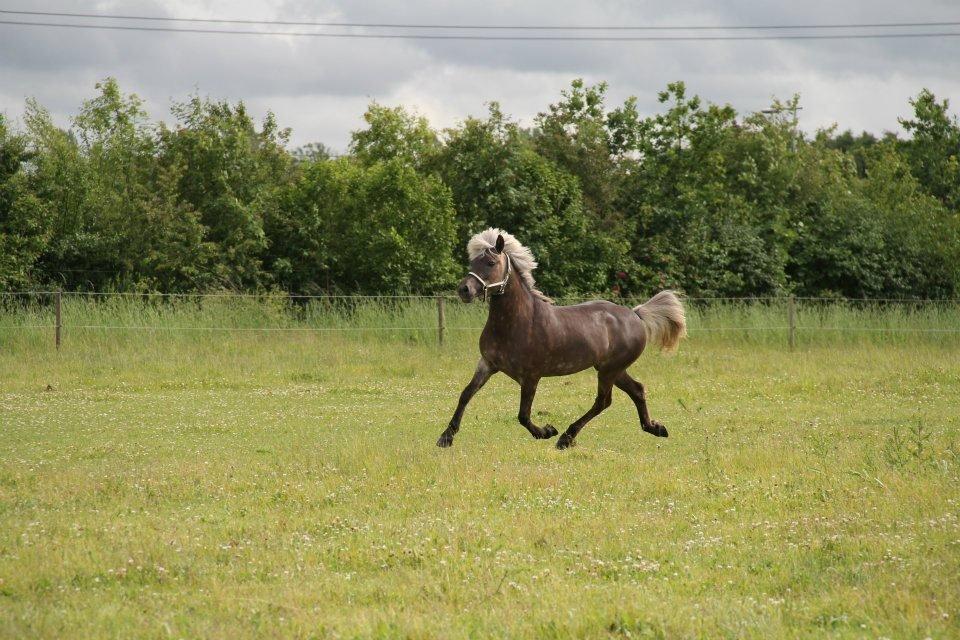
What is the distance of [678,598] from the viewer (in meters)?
5.84

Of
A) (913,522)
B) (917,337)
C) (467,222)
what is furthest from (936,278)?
(913,522)

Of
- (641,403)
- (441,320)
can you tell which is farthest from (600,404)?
(441,320)

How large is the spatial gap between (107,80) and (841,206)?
2412cm

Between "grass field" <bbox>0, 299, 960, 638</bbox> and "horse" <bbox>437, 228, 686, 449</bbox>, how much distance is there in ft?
1.55

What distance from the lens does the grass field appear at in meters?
5.57

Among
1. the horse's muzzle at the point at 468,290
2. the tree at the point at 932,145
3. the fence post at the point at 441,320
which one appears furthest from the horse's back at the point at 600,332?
the tree at the point at 932,145

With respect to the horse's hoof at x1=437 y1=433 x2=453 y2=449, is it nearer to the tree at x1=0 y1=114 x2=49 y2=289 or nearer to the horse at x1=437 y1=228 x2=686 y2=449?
the horse at x1=437 y1=228 x2=686 y2=449

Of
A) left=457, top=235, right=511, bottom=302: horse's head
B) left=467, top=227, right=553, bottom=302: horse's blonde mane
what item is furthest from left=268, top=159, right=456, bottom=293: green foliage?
left=457, top=235, right=511, bottom=302: horse's head

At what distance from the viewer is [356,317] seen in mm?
24203

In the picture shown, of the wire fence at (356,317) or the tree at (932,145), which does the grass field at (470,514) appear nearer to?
the wire fence at (356,317)

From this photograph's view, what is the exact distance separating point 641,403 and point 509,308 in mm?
2099

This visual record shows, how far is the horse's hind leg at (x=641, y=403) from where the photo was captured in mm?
12438

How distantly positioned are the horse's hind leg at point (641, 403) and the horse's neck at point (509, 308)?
1635 millimetres

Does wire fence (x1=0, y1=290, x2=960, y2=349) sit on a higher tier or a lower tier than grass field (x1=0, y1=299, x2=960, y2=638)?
higher
